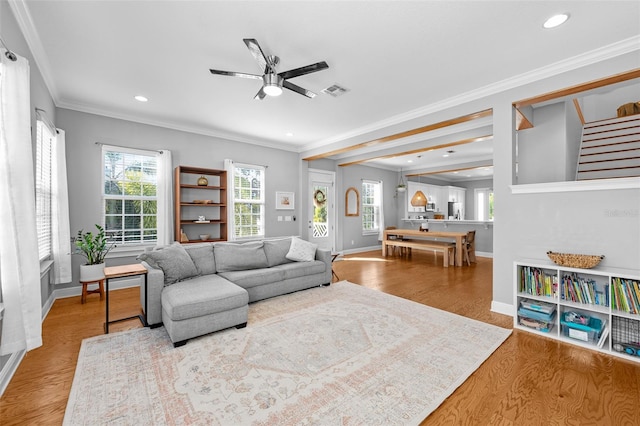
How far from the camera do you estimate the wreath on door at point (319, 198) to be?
725 centimetres

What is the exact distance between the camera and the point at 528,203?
311 cm

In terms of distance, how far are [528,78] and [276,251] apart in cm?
398

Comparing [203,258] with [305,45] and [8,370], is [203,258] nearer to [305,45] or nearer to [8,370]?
[8,370]

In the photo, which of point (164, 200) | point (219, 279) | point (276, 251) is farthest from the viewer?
point (164, 200)

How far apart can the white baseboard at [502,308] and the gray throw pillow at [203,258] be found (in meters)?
3.70

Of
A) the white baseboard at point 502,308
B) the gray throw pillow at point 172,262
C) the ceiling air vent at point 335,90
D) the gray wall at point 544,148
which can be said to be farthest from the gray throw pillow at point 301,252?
the gray wall at point 544,148

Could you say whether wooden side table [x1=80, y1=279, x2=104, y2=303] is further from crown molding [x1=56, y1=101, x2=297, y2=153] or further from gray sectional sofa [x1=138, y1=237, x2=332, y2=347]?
crown molding [x1=56, y1=101, x2=297, y2=153]

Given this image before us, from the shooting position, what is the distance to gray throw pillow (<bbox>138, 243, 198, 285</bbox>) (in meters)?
3.18

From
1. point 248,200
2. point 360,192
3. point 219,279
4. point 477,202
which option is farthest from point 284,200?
point 477,202

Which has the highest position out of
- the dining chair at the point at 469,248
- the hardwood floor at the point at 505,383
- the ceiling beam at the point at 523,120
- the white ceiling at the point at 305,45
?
the white ceiling at the point at 305,45

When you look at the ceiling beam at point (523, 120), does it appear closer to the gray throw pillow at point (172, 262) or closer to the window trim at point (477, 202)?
the gray throw pillow at point (172, 262)

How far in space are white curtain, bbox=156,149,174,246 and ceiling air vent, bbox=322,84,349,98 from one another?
3140 millimetres

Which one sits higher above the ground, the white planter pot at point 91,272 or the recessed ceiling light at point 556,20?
the recessed ceiling light at point 556,20

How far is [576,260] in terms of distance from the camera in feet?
8.63
